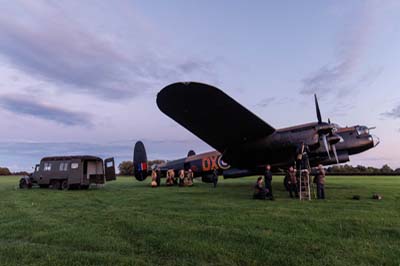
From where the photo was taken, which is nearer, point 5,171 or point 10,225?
point 10,225

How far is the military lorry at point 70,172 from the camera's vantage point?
65.8ft

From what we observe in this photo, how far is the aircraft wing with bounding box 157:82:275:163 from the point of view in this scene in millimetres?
9758

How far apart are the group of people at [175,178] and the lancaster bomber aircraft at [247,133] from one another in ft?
17.0

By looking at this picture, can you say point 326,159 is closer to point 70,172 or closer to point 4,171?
point 70,172

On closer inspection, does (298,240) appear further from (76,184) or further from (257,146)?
(76,184)

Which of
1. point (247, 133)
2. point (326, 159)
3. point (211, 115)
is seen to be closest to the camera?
point (211, 115)

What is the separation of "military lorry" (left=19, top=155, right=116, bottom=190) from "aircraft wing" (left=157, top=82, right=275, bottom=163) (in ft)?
37.4

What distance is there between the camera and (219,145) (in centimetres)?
1346

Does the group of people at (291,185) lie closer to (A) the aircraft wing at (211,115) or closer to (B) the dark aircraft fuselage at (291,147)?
(B) the dark aircraft fuselage at (291,147)

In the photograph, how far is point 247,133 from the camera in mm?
12219

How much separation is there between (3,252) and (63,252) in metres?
1.03

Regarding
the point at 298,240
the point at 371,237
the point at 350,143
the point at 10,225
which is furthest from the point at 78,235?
the point at 350,143

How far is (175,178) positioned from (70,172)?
7794 millimetres

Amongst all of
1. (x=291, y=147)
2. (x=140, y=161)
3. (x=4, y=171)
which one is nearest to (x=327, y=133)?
(x=291, y=147)
